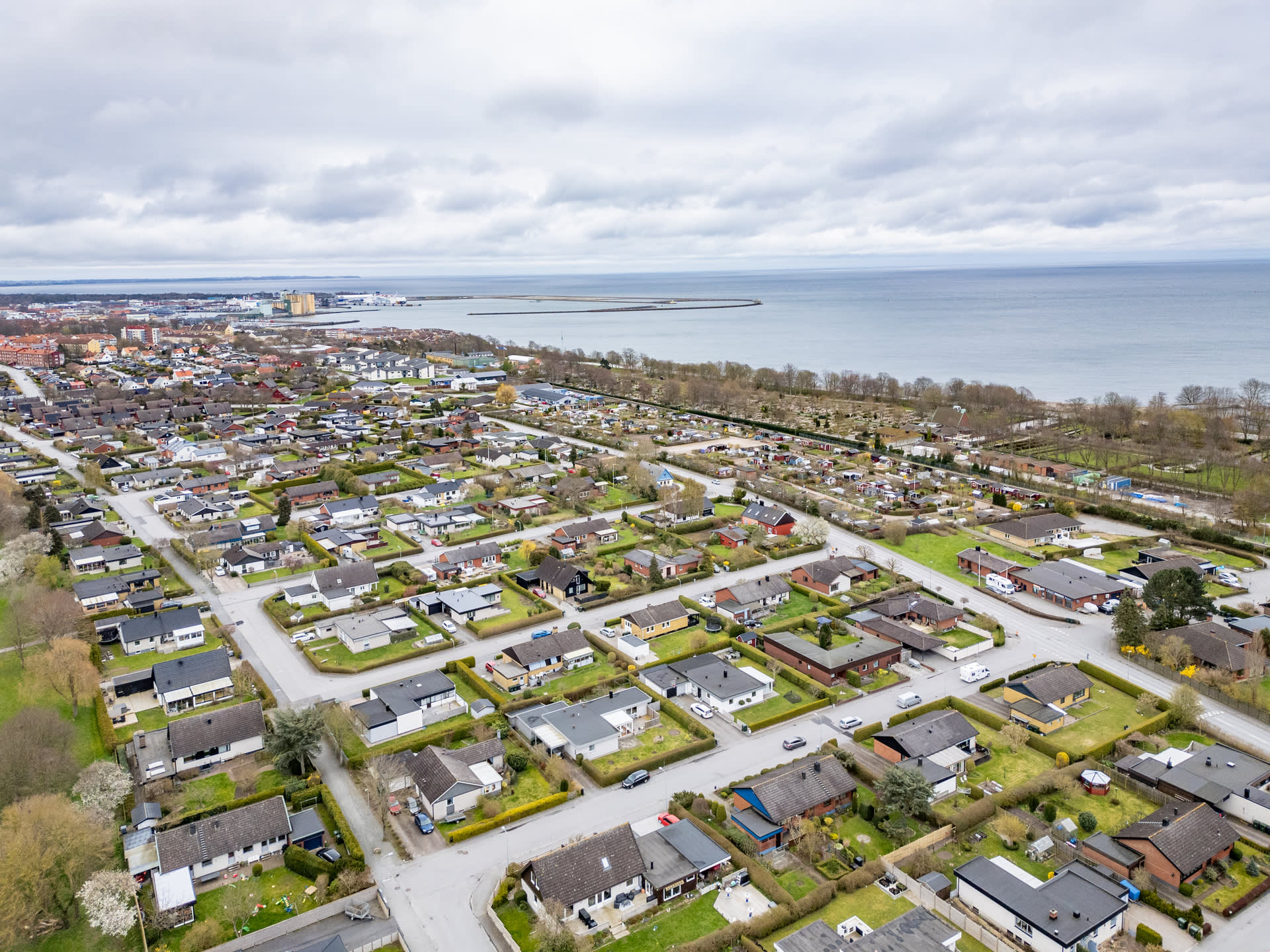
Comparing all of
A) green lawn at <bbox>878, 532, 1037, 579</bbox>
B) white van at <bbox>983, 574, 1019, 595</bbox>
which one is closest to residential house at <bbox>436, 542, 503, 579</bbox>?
green lawn at <bbox>878, 532, 1037, 579</bbox>

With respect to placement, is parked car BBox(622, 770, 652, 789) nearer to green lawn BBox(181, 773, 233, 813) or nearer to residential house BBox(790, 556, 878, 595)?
green lawn BBox(181, 773, 233, 813)

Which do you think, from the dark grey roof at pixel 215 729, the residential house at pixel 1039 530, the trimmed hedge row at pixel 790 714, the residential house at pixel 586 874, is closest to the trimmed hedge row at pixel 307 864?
the residential house at pixel 586 874

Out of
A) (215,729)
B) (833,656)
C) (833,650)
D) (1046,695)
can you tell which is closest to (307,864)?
(215,729)

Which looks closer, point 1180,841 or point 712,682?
point 1180,841

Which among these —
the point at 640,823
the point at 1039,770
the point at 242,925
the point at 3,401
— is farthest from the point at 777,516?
the point at 3,401

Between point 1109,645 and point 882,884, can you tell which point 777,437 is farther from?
point 882,884

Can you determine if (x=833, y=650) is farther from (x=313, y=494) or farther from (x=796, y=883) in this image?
(x=313, y=494)
